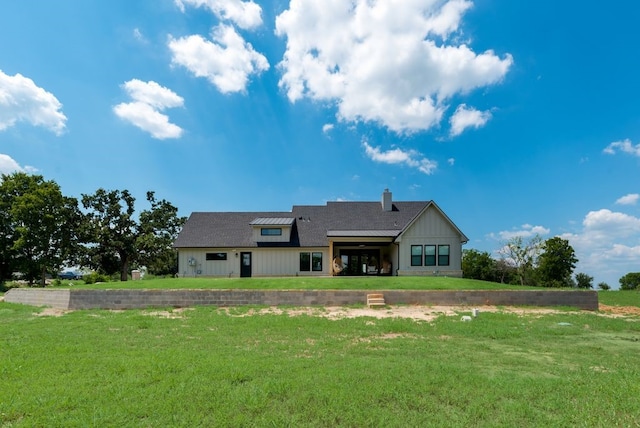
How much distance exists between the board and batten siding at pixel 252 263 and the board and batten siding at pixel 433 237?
576 cm

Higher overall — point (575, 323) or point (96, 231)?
point (96, 231)

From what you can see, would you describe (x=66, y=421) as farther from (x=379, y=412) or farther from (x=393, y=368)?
(x=393, y=368)

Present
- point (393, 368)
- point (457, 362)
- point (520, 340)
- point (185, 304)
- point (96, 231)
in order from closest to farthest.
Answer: point (393, 368) < point (457, 362) < point (520, 340) < point (185, 304) < point (96, 231)

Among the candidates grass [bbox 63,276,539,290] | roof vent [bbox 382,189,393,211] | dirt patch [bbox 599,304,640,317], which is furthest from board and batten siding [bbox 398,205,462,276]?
dirt patch [bbox 599,304,640,317]

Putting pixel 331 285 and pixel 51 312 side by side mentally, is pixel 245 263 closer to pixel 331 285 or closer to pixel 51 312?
pixel 331 285

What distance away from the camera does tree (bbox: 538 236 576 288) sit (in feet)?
95.0

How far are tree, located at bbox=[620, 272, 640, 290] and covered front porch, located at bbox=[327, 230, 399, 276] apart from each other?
854 inches

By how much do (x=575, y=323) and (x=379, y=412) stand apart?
34.0 ft

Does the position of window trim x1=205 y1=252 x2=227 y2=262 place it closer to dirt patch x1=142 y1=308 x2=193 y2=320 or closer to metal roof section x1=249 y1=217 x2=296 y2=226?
metal roof section x1=249 y1=217 x2=296 y2=226

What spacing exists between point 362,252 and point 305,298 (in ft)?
47.0

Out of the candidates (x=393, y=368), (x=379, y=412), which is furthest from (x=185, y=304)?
(x=379, y=412)

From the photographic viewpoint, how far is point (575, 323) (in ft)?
37.5

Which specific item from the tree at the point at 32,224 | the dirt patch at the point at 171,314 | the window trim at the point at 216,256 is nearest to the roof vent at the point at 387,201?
the window trim at the point at 216,256

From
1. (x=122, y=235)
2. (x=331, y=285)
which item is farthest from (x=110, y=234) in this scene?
(x=331, y=285)
